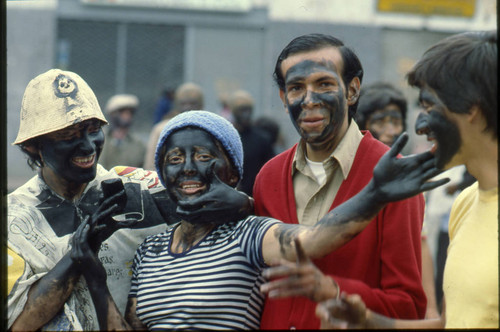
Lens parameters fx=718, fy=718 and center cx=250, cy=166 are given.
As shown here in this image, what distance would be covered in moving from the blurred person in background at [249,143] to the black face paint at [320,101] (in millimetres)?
3631

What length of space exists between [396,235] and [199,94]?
4.66 metres

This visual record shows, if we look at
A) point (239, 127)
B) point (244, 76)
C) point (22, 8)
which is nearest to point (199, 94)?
point (239, 127)

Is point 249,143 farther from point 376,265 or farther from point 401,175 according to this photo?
point 401,175

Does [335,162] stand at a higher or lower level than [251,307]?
higher

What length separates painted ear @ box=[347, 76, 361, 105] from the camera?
9.51 ft

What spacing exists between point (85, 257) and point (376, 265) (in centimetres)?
117

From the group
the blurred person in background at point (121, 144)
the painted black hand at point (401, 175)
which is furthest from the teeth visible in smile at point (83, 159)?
the blurred person in background at point (121, 144)

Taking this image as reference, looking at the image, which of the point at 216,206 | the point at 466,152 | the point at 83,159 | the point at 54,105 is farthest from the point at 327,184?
the point at 54,105

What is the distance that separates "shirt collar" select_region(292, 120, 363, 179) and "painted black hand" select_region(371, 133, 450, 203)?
14.0 inches

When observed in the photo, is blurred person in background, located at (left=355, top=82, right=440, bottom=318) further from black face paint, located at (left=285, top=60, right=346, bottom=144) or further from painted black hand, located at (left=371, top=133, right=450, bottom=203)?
painted black hand, located at (left=371, top=133, right=450, bottom=203)

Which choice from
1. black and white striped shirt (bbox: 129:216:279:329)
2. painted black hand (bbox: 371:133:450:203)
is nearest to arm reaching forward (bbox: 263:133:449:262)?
painted black hand (bbox: 371:133:450:203)

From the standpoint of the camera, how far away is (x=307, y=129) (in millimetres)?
2812

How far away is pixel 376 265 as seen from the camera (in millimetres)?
2625

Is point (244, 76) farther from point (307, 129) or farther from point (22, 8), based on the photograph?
point (307, 129)
